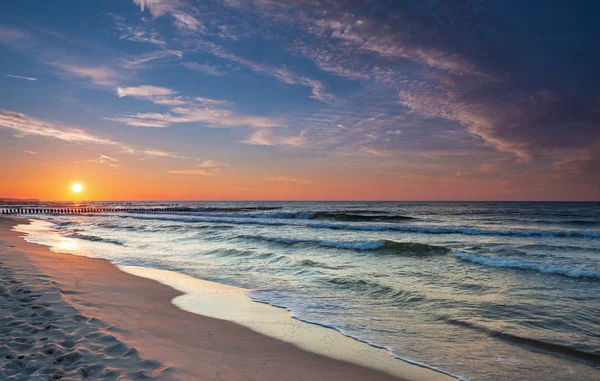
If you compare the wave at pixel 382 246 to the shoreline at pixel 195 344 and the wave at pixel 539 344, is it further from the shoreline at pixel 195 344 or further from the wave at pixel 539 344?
the shoreline at pixel 195 344

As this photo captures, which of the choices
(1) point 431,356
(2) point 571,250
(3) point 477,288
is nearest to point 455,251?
(2) point 571,250

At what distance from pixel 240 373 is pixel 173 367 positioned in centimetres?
86

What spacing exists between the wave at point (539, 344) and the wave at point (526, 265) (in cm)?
683

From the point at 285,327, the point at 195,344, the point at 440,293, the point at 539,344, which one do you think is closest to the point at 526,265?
the point at 440,293

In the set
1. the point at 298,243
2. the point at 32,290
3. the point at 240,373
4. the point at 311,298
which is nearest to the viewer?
the point at 240,373

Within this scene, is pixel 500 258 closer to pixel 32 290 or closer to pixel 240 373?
pixel 240 373

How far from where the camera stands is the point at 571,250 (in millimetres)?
16812

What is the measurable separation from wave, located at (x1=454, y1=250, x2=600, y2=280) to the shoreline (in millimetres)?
9414

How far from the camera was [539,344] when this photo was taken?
5594 mm

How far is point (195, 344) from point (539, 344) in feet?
18.2

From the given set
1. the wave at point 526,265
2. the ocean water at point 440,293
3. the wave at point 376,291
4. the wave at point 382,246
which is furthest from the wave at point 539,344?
the wave at point 382,246

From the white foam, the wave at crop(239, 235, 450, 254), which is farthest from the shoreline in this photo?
the wave at crop(239, 235, 450, 254)

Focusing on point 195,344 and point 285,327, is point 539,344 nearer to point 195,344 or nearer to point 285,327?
point 285,327

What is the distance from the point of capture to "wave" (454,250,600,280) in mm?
10883
